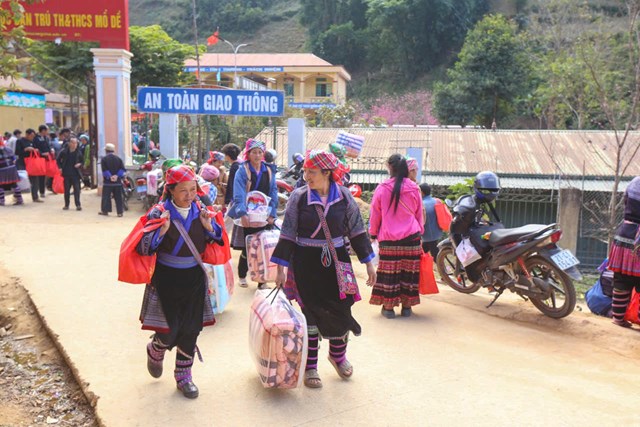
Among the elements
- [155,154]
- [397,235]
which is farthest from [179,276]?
[155,154]

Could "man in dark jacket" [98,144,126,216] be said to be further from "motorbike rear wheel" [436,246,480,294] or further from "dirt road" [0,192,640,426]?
"motorbike rear wheel" [436,246,480,294]

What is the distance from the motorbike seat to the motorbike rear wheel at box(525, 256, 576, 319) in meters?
0.27

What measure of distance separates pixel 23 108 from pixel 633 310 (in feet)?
111

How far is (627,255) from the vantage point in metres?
5.55

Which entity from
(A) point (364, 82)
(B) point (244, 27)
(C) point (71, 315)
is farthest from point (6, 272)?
(B) point (244, 27)

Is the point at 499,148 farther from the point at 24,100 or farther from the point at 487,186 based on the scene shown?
the point at 24,100

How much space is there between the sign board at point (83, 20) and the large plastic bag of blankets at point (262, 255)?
8890mm

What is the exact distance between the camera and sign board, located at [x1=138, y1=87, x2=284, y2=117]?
12.3 meters

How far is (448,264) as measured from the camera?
7.34m

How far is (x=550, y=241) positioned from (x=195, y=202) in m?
3.35

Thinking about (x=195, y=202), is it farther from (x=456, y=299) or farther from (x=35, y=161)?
(x=35, y=161)

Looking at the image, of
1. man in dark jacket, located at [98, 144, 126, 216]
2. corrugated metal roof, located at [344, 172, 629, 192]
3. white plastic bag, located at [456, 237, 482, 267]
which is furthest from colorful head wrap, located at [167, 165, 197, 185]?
corrugated metal roof, located at [344, 172, 629, 192]

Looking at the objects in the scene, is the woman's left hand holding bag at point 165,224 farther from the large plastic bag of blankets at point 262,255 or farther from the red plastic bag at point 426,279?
the red plastic bag at point 426,279

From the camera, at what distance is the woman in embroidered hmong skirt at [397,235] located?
563 cm
